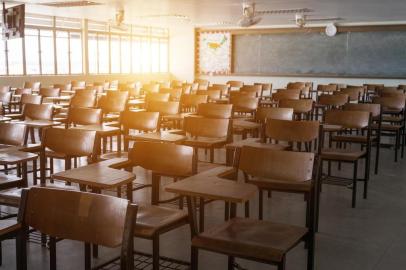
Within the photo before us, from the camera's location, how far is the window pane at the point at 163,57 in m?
17.7

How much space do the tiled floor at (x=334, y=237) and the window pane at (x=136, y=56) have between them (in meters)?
12.1

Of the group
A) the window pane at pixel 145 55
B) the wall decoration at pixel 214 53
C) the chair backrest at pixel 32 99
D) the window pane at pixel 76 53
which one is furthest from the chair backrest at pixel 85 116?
the window pane at pixel 145 55

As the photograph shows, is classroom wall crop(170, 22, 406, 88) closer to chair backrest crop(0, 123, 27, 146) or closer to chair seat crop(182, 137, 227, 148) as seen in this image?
chair seat crop(182, 137, 227, 148)

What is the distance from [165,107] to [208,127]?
1.58m

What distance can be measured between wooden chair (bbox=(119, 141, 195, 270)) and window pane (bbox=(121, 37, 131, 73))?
1324cm

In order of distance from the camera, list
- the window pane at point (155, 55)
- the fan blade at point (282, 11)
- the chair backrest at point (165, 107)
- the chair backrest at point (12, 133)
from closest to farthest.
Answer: the chair backrest at point (12, 133) → the chair backrest at point (165, 107) → the fan blade at point (282, 11) → the window pane at point (155, 55)

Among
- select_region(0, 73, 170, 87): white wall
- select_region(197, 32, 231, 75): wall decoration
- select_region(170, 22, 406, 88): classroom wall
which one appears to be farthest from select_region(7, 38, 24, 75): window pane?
select_region(197, 32, 231, 75): wall decoration

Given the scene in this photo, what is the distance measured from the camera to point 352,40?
14148mm

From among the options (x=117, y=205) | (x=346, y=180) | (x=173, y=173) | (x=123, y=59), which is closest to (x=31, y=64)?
(x=123, y=59)

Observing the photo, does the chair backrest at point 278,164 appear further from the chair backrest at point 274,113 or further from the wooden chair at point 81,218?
the chair backrest at point 274,113

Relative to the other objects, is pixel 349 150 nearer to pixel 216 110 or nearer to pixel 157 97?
pixel 216 110

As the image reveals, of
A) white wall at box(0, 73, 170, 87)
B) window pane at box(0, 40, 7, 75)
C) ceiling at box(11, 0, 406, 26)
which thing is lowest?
white wall at box(0, 73, 170, 87)

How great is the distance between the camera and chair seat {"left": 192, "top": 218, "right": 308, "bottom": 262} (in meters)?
2.30

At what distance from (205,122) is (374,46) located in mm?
10509
